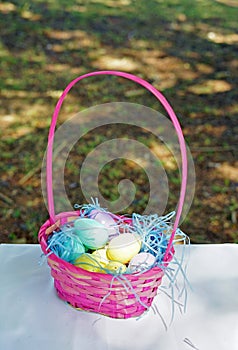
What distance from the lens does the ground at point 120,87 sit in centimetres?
276

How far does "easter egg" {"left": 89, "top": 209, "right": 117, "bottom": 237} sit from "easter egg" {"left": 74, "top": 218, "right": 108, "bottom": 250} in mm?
36

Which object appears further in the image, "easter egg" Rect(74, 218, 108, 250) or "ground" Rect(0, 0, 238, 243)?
"ground" Rect(0, 0, 238, 243)

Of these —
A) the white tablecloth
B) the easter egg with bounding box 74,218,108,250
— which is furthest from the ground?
the easter egg with bounding box 74,218,108,250

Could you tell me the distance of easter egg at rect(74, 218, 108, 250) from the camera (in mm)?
1351

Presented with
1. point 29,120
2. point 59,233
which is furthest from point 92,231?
point 29,120

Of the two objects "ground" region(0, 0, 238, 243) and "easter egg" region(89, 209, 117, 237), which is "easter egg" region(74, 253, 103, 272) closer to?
"easter egg" region(89, 209, 117, 237)

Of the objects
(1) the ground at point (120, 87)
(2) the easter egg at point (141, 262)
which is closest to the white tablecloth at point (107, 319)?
(2) the easter egg at point (141, 262)

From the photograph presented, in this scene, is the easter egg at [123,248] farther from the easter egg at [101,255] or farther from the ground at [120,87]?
the ground at [120,87]

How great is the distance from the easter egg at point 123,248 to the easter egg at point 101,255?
2cm

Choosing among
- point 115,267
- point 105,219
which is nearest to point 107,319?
point 115,267

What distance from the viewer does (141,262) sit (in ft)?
4.25

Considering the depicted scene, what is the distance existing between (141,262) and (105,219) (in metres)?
0.18

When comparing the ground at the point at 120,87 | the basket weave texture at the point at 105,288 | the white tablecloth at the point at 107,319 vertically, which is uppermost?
the basket weave texture at the point at 105,288

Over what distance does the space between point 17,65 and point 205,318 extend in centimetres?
292
